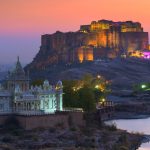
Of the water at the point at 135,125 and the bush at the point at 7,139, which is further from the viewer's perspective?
the water at the point at 135,125

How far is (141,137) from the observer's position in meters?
82.8

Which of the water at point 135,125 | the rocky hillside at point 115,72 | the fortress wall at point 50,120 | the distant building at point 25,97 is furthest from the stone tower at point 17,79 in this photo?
the rocky hillside at point 115,72

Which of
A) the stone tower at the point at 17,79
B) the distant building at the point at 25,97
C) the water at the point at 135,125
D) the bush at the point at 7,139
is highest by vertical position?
the stone tower at the point at 17,79

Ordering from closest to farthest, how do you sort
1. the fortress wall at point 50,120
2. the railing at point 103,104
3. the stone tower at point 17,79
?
the fortress wall at point 50,120 < the stone tower at point 17,79 < the railing at point 103,104

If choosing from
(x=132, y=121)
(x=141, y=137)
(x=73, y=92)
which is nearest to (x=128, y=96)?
(x=132, y=121)

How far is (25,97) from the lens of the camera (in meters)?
78.6

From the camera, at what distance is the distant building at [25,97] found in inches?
3066

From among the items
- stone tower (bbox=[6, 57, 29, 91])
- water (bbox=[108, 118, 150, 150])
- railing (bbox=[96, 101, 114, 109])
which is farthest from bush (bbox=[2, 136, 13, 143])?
railing (bbox=[96, 101, 114, 109])

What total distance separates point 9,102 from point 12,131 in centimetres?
682

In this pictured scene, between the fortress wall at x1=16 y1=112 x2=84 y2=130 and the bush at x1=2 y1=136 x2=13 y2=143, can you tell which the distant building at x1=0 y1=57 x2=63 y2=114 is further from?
the bush at x1=2 y1=136 x2=13 y2=143

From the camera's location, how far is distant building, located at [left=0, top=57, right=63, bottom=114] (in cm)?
7788

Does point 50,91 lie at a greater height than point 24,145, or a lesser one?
greater

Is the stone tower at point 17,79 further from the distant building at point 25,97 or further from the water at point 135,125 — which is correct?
the water at point 135,125

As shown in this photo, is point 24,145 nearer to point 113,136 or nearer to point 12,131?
point 12,131
